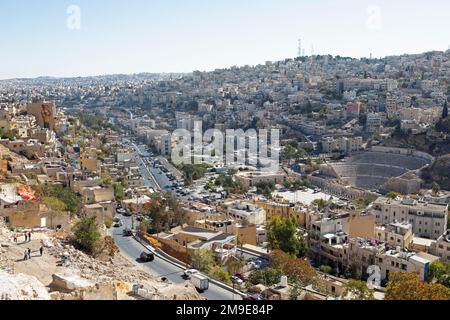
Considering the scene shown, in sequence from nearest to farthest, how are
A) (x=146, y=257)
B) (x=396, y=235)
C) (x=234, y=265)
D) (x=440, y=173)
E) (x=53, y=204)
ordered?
(x=146, y=257) → (x=234, y=265) → (x=53, y=204) → (x=396, y=235) → (x=440, y=173)

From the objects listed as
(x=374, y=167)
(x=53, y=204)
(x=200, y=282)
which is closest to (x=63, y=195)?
(x=53, y=204)

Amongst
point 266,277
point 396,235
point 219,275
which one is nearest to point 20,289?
point 219,275

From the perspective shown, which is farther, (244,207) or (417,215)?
(417,215)

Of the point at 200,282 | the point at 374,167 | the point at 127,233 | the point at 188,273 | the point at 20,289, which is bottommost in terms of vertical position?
the point at 374,167

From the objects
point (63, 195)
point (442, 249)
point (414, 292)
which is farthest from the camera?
point (63, 195)

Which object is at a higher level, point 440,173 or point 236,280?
point 236,280

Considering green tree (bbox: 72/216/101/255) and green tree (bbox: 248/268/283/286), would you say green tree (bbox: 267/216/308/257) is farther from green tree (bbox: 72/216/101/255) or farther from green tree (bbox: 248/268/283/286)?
green tree (bbox: 72/216/101/255)

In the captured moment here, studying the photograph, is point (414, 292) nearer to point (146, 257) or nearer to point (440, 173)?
point (146, 257)

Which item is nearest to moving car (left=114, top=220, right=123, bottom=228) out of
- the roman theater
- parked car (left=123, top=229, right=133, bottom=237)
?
parked car (left=123, top=229, right=133, bottom=237)
